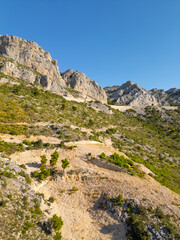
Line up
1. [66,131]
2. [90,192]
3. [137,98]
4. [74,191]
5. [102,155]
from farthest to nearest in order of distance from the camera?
1. [137,98]
2. [66,131]
3. [102,155]
4. [74,191]
5. [90,192]

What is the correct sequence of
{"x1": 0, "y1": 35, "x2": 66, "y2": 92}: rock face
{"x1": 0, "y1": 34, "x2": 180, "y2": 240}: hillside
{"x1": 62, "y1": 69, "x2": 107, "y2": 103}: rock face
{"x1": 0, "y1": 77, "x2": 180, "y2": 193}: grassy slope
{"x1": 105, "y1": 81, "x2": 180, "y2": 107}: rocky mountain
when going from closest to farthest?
{"x1": 0, "y1": 34, "x2": 180, "y2": 240}: hillside
{"x1": 0, "y1": 77, "x2": 180, "y2": 193}: grassy slope
{"x1": 0, "y1": 35, "x2": 66, "y2": 92}: rock face
{"x1": 62, "y1": 69, "x2": 107, "y2": 103}: rock face
{"x1": 105, "y1": 81, "x2": 180, "y2": 107}: rocky mountain

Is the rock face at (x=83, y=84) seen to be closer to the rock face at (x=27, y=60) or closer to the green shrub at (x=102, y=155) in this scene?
the rock face at (x=27, y=60)

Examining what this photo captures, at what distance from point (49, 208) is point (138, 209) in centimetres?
1081

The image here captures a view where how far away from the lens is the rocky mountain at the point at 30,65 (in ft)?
214

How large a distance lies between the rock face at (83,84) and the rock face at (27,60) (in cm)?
1220

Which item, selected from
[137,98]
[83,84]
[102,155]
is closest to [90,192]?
[102,155]

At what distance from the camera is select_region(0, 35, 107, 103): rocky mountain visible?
65250mm

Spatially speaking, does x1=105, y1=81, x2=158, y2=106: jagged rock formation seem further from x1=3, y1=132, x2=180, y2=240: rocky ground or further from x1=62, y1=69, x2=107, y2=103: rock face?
x1=3, y1=132, x2=180, y2=240: rocky ground

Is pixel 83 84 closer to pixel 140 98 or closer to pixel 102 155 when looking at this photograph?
pixel 140 98

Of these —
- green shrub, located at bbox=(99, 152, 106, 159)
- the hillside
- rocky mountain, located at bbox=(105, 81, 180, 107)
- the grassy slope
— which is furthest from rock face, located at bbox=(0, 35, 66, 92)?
rocky mountain, located at bbox=(105, 81, 180, 107)

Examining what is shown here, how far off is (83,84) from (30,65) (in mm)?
36125

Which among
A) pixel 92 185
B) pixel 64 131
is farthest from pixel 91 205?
pixel 64 131

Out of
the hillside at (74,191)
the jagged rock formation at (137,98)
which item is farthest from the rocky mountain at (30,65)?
the hillside at (74,191)

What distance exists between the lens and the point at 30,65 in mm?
78062
